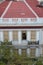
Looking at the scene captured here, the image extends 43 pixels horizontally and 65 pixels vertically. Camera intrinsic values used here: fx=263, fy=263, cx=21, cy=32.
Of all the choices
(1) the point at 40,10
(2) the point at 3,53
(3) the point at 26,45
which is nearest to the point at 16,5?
(1) the point at 40,10

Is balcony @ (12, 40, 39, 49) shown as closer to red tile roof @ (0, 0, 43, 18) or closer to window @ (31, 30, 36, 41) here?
window @ (31, 30, 36, 41)

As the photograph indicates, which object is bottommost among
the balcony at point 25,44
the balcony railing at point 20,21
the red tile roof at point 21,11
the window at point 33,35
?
the balcony at point 25,44

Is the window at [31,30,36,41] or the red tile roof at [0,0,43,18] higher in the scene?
the red tile roof at [0,0,43,18]

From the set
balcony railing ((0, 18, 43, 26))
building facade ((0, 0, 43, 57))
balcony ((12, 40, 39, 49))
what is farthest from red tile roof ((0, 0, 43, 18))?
balcony ((12, 40, 39, 49))

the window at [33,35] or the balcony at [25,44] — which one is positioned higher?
the window at [33,35]

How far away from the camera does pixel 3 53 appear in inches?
668

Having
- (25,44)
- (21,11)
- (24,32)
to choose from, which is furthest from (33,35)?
(21,11)

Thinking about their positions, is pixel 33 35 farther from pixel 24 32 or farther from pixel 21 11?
Answer: pixel 21 11

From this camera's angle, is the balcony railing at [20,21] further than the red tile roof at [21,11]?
No

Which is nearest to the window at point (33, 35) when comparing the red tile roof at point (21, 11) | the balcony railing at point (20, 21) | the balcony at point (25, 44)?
the balcony at point (25, 44)

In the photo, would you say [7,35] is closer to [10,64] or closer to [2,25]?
[2,25]

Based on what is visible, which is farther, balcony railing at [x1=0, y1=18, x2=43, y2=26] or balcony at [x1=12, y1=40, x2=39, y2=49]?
balcony at [x1=12, y1=40, x2=39, y2=49]

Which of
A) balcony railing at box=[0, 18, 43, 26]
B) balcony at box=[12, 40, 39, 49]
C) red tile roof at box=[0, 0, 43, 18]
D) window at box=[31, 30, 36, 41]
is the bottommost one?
balcony at box=[12, 40, 39, 49]

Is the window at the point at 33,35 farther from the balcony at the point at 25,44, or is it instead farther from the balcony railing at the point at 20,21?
the balcony railing at the point at 20,21
